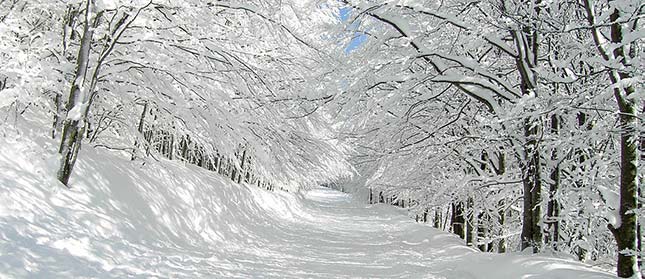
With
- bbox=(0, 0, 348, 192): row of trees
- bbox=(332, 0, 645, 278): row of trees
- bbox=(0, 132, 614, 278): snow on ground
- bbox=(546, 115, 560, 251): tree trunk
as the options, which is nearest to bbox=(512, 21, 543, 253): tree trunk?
bbox=(332, 0, 645, 278): row of trees

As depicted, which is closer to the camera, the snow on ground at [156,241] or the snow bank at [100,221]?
the snow bank at [100,221]

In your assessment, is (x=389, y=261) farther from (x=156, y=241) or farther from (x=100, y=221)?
(x=100, y=221)

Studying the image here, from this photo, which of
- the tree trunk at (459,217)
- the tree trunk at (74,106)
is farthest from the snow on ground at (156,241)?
the tree trunk at (459,217)

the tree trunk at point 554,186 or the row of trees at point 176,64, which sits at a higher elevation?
the row of trees at point 176,64

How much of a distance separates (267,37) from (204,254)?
4.29 meters

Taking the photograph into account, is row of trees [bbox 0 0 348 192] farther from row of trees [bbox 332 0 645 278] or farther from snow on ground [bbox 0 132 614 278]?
row of trees [bbox 332 0 645 278]

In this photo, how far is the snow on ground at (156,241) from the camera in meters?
4.78

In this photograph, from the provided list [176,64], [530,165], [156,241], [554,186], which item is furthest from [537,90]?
[156,241]

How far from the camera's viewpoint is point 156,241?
285 inches

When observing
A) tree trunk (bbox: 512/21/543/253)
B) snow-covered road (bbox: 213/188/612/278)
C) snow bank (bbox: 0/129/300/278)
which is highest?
tree trunk (bbox: 512/21/543/253)

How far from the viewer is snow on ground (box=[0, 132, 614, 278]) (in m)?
4.78

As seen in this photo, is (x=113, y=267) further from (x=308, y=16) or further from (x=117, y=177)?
(x=308, y=16)

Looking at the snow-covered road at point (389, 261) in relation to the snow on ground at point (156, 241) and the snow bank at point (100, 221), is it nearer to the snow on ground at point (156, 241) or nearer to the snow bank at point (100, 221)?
the snow on ground at point (156, 241)

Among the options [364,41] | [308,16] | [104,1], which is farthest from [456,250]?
[104,1]
